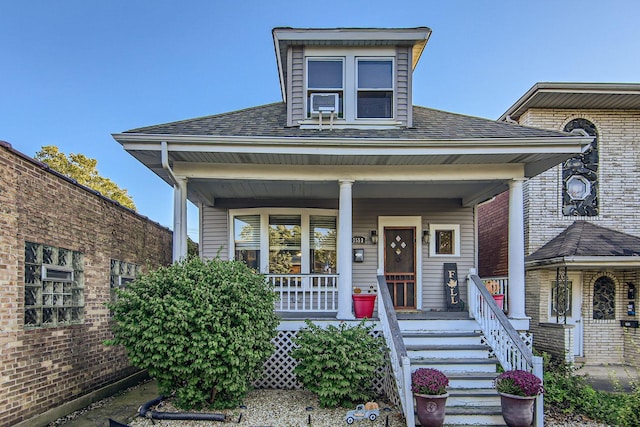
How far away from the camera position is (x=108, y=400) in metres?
7.16

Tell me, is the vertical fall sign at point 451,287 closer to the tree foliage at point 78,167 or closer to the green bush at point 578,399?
the green bush at point 578,399

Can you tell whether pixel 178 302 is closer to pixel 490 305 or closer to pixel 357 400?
pixel 357 400

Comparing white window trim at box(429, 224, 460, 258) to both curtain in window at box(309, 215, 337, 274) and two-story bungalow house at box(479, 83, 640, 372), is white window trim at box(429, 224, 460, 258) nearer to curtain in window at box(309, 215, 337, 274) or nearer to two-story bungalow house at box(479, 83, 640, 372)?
two-story bungalow house at box(479, 83, 640, 372)

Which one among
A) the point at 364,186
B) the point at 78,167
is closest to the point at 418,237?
the point at 364,186

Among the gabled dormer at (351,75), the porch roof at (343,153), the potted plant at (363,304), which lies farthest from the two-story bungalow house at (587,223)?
the potted plant at (363,304)

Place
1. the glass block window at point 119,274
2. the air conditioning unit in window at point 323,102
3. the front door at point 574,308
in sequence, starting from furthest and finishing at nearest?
the front door at point 574,308 < the air conditioning unit in window at point 323,102 < the glass block window at point 119,274

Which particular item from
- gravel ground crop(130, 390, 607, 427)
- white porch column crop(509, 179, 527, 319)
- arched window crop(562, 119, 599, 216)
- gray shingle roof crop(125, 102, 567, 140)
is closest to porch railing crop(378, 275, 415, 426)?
gravel ground crop(130, 390, 607, 427)

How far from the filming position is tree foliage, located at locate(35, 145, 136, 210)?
18413 mm

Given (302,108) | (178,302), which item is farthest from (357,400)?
(302,108)

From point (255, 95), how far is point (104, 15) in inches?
447

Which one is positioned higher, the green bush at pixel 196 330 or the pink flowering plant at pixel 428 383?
the green bush at pixel 196 330

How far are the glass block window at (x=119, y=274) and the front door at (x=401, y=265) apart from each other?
17.0 feet

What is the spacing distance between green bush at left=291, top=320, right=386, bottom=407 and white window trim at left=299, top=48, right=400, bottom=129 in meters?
3.97

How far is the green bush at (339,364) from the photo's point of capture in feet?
19.8
